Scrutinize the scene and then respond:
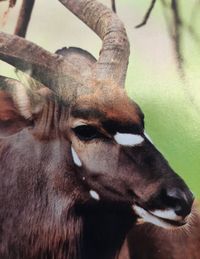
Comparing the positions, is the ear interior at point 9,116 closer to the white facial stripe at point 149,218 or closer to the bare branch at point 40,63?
the bare branch at point 40,63

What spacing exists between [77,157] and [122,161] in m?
0.22

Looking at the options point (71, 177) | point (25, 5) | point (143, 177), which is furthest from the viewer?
point (25, 5)

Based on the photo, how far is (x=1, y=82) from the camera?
281 centimetres

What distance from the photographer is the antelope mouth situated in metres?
2.55

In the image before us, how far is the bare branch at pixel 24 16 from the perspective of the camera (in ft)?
9.58

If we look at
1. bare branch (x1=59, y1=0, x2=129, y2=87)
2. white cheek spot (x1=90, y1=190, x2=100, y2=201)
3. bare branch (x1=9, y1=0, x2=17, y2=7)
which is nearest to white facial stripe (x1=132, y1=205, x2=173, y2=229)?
white cheek spot (x1=90, y1=190, x2=100, y2=201)

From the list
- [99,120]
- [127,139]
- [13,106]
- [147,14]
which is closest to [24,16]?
[13,106]

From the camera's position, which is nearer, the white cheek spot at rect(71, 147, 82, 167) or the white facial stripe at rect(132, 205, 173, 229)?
the white facial stripe at rect(132, 205, 173, 229)

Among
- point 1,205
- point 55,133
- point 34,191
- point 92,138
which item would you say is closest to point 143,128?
point 92,138

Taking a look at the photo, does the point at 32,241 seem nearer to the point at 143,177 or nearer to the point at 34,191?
the point at 34,191

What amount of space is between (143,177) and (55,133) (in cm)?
47

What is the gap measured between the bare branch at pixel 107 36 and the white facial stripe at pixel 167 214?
1.89 ft

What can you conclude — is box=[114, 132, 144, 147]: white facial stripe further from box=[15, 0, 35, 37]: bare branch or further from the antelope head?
box=[15, 0, 35, 37]: bare branch

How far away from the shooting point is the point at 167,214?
2.54 m
